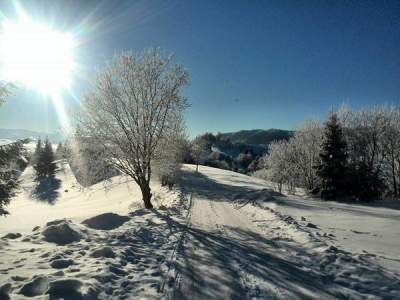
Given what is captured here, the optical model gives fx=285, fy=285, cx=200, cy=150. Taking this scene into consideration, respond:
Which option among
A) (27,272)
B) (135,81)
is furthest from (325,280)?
(135,81)

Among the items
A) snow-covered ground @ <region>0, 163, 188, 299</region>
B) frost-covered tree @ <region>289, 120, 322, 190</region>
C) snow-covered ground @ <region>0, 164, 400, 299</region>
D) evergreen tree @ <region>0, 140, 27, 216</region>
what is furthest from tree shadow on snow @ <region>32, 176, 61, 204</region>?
snow-covered ground @ <region>0, 164, 400, 299</region>

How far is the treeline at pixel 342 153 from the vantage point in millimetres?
30484

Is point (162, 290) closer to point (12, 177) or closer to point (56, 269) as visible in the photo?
point (56, 269)

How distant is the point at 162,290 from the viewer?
5852 millimetres

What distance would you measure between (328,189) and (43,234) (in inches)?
1100

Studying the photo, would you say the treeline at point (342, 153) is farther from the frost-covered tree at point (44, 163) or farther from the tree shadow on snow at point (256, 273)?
the frost-covered tree at point (44, 163)

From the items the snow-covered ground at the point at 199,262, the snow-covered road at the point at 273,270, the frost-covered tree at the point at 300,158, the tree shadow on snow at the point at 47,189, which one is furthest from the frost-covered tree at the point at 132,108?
the tree shadow on snow at the point at 47,189

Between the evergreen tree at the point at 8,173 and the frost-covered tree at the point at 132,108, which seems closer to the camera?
the evergreen tree at the point at 8,173

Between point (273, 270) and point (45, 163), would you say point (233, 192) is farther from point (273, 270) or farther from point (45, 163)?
point (45, 163)

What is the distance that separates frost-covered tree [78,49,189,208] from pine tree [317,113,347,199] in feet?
66.8

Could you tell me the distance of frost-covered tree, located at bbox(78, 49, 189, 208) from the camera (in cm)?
1667

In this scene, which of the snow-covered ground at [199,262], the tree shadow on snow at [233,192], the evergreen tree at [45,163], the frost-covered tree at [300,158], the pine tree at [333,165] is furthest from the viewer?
the evergreen tree at [45,163]

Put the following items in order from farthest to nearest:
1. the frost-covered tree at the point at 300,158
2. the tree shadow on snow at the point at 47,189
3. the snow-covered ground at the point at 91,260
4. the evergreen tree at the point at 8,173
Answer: the tree shadow on snow at the point at 47,189, the frost-covered tree at the point at 300,158, the evergreen tree at the point at 8,173, the snow-covered ground at the point at 91,260

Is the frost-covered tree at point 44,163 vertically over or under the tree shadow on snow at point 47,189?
over
